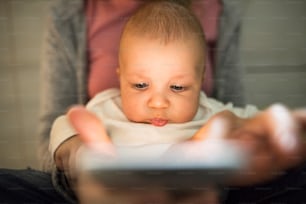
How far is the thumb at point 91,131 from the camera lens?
448 millimetres

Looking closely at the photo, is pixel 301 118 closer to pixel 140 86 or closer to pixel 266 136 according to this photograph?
pixel 266 136

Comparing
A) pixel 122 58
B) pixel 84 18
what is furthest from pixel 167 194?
pixel 84 18

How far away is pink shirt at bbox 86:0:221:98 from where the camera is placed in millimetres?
638

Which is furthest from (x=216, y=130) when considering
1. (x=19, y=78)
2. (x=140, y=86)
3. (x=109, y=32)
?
(x=19, y=78)

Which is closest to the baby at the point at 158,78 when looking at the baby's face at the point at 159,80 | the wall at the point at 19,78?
the baby's face at the point at 159,80

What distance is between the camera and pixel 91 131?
466 mm

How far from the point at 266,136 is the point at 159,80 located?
12 cm

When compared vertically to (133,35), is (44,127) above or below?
below

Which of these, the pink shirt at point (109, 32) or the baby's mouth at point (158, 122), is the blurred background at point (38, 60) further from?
the baby's mouth at point (158, 122)

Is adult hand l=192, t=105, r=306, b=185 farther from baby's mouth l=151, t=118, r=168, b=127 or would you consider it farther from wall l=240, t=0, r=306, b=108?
wall l=240, t=0, r=306, b=108

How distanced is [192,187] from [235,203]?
0.08 meters

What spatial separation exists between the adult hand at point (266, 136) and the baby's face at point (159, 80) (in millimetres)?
68

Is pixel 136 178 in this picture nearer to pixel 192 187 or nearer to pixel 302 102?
pixel 192 187

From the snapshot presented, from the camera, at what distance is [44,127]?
0.64m
